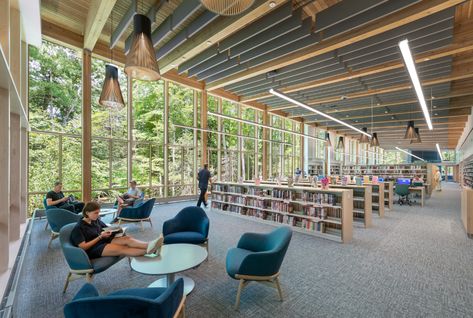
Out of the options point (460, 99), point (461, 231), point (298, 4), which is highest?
point (298, 4)

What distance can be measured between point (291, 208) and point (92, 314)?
17.8 feet

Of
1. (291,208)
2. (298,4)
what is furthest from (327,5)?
(291,208)

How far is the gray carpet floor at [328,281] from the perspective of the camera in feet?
8.95

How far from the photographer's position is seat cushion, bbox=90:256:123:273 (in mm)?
2889

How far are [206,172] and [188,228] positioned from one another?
4.49 meters

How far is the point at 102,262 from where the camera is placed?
9.73 feet

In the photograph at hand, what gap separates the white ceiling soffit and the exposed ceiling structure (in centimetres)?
83

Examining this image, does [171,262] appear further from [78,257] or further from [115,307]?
[115,307]

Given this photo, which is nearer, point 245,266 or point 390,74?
point 245,266

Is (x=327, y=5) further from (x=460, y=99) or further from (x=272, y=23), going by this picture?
(x=460, y=99)

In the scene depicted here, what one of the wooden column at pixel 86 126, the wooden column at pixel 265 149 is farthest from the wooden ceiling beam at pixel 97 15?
the wooden column at pixel 265 149

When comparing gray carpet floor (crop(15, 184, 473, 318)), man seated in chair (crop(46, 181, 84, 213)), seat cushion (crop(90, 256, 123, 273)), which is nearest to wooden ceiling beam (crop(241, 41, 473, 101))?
gray carpet floor (crop(15, 184, 473, 318))

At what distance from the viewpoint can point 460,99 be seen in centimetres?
1032

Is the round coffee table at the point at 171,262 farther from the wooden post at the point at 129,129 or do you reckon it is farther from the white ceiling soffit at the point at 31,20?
the wooden post at the point at 129,129
